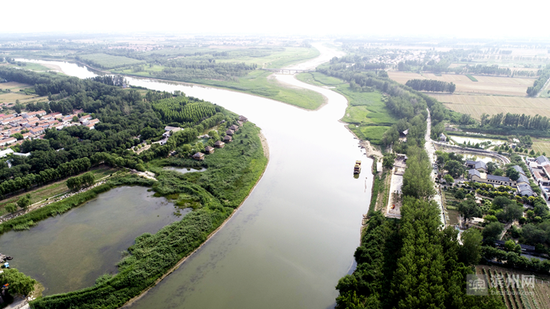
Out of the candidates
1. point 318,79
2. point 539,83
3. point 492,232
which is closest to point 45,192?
point 492,232

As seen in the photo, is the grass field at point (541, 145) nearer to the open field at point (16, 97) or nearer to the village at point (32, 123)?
the village at point (32, 123)

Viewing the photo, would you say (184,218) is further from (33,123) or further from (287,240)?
(33,123)

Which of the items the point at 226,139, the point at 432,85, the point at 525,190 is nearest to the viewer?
the point at 525,190

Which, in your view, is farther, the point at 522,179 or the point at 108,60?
the point at 108,60

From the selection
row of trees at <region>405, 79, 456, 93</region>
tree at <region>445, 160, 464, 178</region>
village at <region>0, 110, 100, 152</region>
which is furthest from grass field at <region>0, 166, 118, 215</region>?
row of trees at <region>405, 79, 456, 93</region>

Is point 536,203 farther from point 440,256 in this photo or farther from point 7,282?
point 7,282

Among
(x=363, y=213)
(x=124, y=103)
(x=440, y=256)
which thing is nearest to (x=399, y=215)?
(x=363, y=213)

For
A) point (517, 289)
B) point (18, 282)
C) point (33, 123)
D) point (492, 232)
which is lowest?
point (517, 289)

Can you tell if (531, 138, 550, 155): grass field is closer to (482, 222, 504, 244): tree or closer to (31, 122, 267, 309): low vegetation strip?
(482, 222, 504, 244): tree
